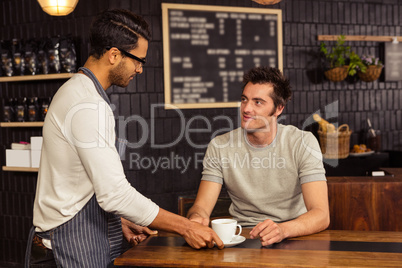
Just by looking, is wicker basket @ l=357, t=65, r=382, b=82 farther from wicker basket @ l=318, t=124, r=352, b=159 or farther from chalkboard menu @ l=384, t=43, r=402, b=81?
wicker basket @ l=318, t=124, r=352, b=159

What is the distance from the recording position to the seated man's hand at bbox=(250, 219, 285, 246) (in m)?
1.83

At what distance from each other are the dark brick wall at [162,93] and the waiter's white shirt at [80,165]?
9.02ft

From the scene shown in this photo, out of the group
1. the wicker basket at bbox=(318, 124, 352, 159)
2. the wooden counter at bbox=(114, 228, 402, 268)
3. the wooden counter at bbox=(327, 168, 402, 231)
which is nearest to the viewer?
the wooden counter at bbox=(114, 228, 402, 268)

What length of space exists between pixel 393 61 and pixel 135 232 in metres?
4.75

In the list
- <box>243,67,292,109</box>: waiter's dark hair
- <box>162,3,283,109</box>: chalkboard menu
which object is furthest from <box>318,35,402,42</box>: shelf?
<box>243,67,292,109</box>: waiter's dark hair

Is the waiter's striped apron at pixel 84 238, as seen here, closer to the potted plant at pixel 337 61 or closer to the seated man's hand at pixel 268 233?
the seated man's hand at pixel 268 233

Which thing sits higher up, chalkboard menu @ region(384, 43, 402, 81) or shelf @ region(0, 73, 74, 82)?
chalkboard menu @ region(384, 43, 402, 81)

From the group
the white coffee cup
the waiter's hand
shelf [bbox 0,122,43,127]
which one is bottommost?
the waiter's hand

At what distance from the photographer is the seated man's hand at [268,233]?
6.01 ft

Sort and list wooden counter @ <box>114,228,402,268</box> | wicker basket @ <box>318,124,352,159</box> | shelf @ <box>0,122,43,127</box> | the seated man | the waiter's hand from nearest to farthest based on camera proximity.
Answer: wooden counter @ <box>114,228,402,268</box> → the waiter's hand → the seated man → shelf @ <box>0,122,43,127</box> → wicker basket @ <box>318,124,352,159</box>

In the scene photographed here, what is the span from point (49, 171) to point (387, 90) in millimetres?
5101

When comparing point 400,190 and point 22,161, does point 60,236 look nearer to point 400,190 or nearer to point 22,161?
point 400,190

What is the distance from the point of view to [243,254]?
1.73 metres

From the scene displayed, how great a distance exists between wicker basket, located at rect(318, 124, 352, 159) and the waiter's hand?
3.44 metres
